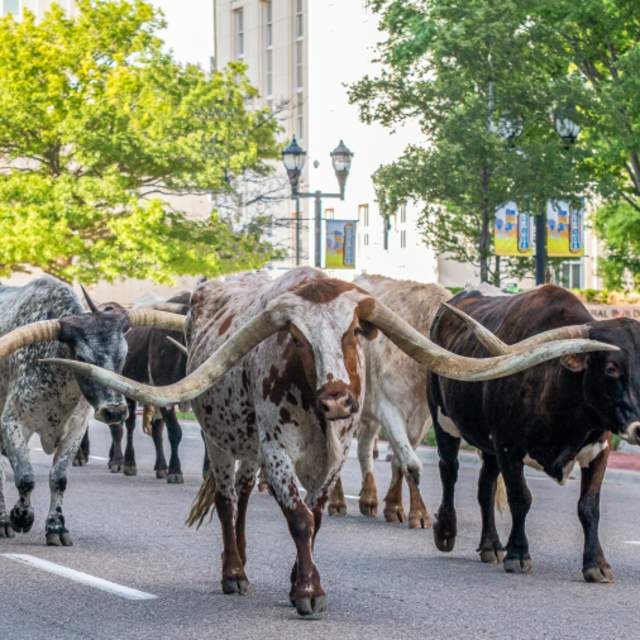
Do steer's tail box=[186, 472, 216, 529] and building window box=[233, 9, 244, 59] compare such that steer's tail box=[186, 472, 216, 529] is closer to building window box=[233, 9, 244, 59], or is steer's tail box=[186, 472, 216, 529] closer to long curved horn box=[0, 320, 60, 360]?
long curved horn box=[0, 320, 60, 360]

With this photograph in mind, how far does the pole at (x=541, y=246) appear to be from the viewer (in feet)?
83.3

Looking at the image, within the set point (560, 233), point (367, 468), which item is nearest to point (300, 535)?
point (367, 468)

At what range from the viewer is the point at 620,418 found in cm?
959

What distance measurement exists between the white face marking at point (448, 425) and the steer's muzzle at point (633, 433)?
2237mm

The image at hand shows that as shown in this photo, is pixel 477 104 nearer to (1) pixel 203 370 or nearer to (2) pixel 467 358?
(2) pixel 467 358

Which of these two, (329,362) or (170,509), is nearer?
(329,362)

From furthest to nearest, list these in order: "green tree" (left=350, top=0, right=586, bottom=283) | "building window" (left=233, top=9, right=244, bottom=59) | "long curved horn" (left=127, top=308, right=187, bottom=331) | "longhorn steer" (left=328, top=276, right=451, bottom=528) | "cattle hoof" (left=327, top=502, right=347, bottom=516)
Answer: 1. "building window" (left=233, top=9, right=244, bottom=59)
2. "green tree" (left=350, top=0, right=586, bottom=283)
3. "cattle hoof" (left=327, top=502, right=347, bottom=516)
4. "longhorn steer" (left=328, top=276, right=451, bottom=528)
5. "long curved horn" (left=127, top=308, right=187, bottom=331)

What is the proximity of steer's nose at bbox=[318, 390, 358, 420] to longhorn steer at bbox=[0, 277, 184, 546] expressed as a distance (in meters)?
3.45

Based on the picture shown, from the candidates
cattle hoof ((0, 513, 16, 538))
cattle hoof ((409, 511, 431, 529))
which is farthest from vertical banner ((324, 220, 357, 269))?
cattle hoof ((0, 513, 16, 538))

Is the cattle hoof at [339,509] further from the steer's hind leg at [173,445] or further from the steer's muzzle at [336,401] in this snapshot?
the steer's muzzle at [336,401]

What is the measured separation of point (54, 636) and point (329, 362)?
1.91 m

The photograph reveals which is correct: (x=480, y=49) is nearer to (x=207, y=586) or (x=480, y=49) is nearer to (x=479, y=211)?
(x=479, y=211)

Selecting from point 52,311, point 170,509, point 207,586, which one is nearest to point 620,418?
point 207,586

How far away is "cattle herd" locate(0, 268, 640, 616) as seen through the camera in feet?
28.5
